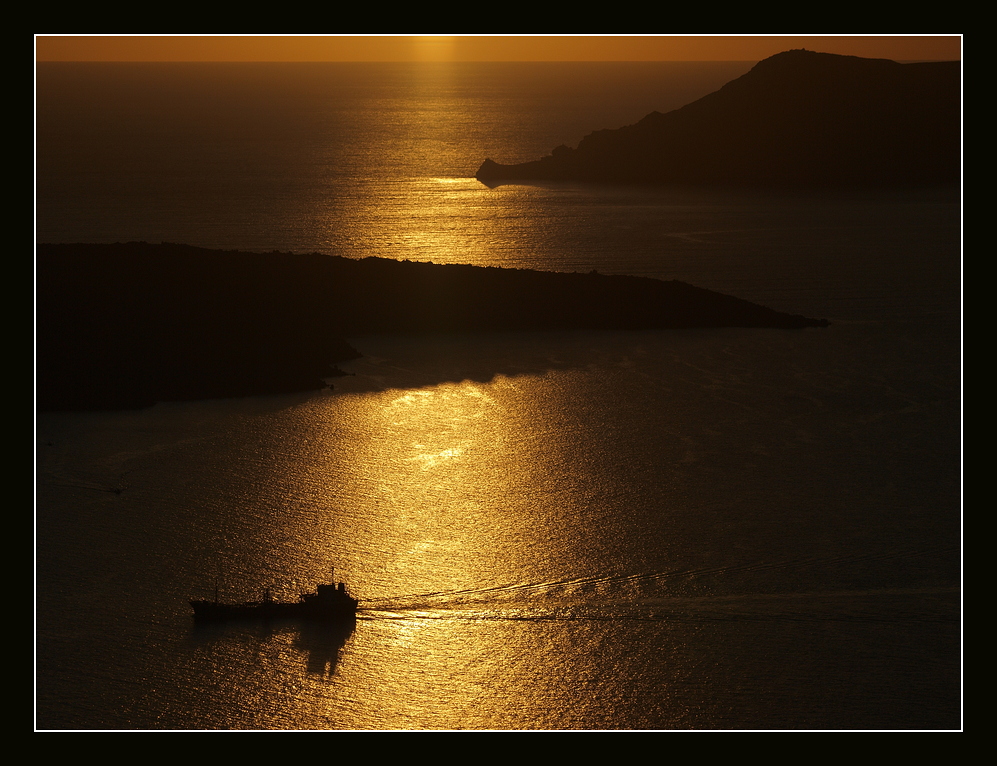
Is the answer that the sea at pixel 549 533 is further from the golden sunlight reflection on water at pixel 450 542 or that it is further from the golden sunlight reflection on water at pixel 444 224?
the golden sunlight reflection on water at pixel 444 224

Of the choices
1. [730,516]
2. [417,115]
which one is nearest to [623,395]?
[730,516]

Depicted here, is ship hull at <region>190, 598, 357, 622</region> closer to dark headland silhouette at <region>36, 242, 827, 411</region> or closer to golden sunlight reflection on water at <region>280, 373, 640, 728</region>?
golden sunlight reflection on water at <region>280, 373, 640, 728</region>

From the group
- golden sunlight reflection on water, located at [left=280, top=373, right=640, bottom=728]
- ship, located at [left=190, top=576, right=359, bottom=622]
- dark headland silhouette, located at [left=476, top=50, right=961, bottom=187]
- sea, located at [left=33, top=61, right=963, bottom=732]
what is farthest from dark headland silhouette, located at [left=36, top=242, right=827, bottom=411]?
dark headland silhouette, located at [left=476, top=50, right=961, bottom=187]

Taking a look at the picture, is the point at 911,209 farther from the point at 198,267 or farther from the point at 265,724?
the point at 265,724

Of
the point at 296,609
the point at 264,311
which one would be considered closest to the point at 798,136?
the point at 264,311

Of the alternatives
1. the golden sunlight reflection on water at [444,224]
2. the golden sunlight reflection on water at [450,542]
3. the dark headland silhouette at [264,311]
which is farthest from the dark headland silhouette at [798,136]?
the golden sunlight reflection on water at [450,542]

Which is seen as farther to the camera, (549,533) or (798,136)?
(798,136)

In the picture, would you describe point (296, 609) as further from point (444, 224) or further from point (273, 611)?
point (444, 224)

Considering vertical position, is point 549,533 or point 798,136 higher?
point 798,136
